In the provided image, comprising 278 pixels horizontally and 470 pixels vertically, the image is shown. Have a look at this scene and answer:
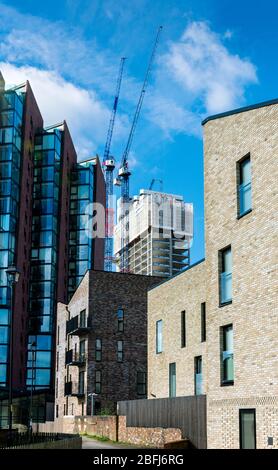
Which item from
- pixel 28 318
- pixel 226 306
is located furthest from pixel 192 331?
pixel 28 318

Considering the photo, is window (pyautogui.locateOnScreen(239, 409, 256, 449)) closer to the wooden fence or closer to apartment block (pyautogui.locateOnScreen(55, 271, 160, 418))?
the wooden fence

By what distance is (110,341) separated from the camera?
54438mm

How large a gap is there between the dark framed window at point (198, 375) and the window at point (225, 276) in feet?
25.3

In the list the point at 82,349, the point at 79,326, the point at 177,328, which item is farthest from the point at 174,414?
the point at 82,349

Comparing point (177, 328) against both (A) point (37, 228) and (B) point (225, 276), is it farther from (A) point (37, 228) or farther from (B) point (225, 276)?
(A) point (37, 228)

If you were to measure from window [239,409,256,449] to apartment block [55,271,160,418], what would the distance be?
31285 millimetres

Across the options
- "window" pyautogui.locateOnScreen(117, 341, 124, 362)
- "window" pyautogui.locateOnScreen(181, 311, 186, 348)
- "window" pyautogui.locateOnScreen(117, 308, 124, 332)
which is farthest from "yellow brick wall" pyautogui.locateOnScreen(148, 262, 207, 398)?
"window" pyautogui.locateOnScreen(117, 341, 124, 362)

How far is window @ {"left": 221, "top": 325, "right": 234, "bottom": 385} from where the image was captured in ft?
78.3

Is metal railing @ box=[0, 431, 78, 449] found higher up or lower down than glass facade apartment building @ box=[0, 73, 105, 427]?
lower down

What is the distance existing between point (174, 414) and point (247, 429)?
816cm

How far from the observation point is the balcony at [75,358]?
54763 mm

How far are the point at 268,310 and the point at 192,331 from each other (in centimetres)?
1133

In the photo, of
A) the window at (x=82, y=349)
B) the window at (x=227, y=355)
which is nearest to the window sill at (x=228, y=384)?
the window at (x=227, y=355)
